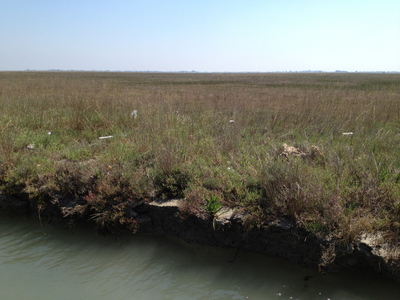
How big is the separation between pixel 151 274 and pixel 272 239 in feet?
4.38

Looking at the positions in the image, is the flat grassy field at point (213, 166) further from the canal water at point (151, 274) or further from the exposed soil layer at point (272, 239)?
the canal water at point (151, 274)

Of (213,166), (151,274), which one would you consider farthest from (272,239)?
(213,166)

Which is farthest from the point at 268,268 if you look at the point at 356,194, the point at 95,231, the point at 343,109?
the point at 343,109

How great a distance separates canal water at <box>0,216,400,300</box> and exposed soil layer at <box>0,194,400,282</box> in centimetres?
9

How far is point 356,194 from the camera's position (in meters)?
3.61

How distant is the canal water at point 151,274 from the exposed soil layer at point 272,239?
94 mm

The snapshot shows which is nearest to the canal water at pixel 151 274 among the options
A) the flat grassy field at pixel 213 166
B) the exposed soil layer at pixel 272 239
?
the exposed soil layer at pixel 272 239

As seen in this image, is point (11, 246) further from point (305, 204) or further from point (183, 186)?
point (305, 204)

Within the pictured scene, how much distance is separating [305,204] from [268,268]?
2.54 feet

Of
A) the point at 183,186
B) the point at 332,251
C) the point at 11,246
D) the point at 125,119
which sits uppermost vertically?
the point at 125,119

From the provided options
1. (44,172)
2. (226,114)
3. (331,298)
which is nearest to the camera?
(331,298)

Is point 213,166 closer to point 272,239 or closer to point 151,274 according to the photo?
point 272,239

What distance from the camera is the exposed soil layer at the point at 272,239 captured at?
3.11 metres

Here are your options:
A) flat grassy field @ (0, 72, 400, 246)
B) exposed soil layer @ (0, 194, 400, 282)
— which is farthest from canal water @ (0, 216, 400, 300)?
flat grassy field @ (0, 72, 400, 246)
